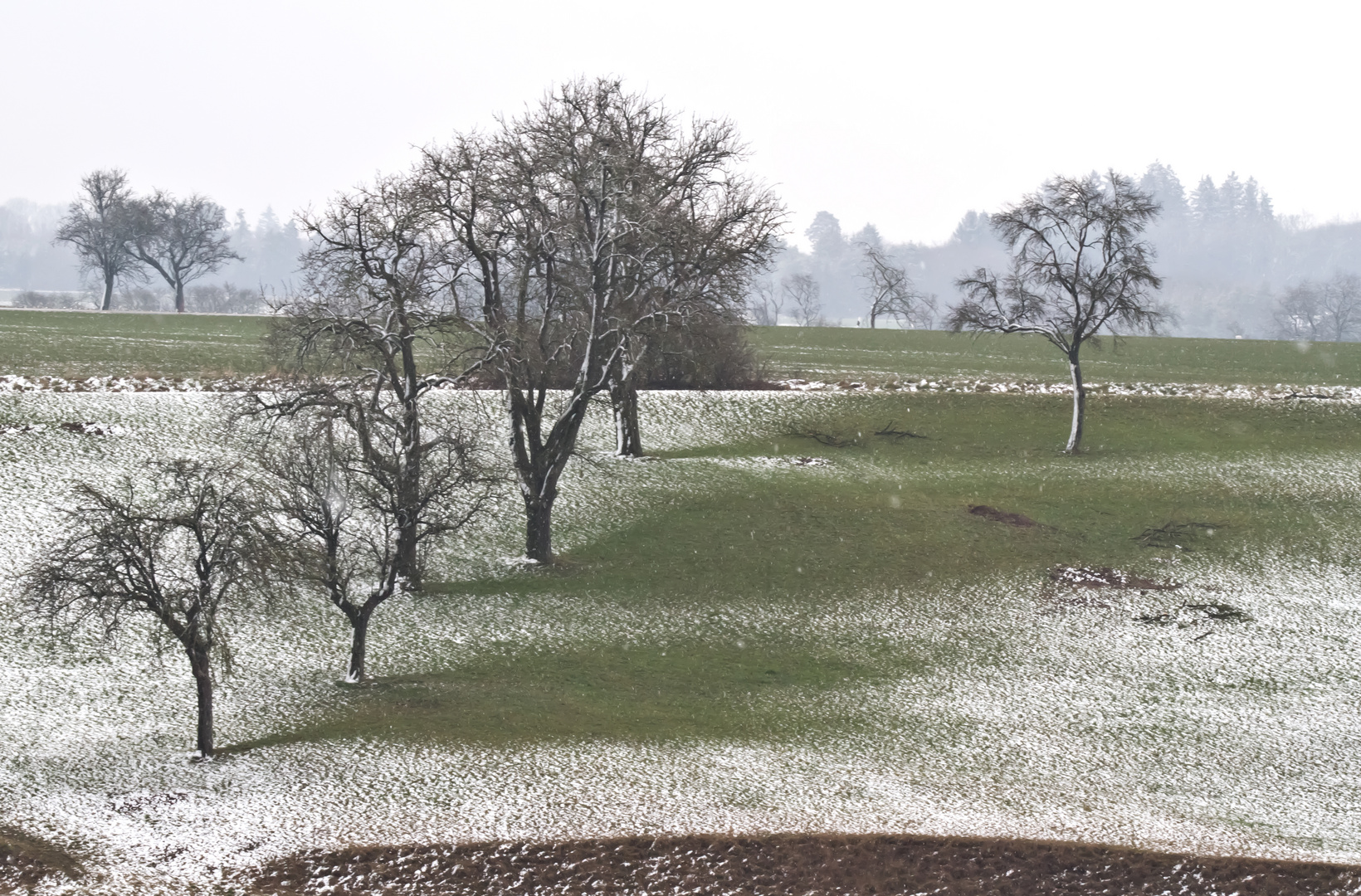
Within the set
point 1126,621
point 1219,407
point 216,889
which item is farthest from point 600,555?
point 1219,407

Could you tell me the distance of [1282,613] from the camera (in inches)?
1108

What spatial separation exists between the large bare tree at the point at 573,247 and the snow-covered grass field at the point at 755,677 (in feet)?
16.2

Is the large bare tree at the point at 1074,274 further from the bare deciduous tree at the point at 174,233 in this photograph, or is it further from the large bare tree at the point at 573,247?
the bare deciduous tree at the point at 174,233

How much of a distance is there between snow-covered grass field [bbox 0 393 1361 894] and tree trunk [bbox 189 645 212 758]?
0.43 meters

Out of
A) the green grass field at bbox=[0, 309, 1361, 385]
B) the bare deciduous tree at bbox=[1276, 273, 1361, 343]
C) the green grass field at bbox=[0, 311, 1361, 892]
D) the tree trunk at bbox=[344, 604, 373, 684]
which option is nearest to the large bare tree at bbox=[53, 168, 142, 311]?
the green grass field at bbox=[0, 309, 1361, 385]

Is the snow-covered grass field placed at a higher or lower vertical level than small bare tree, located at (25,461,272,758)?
lower

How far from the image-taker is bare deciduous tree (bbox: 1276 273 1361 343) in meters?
127

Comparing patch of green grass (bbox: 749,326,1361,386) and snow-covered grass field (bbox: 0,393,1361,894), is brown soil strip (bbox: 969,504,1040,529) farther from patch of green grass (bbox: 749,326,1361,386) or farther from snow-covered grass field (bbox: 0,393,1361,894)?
patch of green grass (bbox: 749,326,1361,386)

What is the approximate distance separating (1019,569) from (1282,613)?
680cm

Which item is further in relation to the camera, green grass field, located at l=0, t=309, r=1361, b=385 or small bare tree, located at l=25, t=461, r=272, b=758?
green grass field, located at l=0, t=309, r=1361, b=385

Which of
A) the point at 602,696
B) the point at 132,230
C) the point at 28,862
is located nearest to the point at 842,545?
the point at 602,696

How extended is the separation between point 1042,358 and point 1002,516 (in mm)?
30960

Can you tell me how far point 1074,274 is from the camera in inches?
1624

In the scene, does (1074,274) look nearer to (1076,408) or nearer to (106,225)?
(1076,408)
